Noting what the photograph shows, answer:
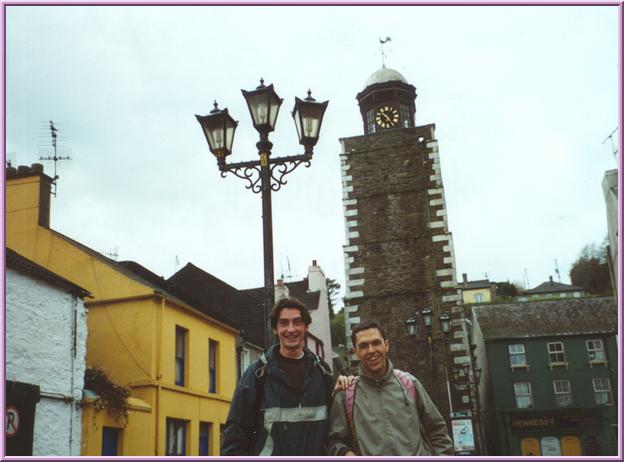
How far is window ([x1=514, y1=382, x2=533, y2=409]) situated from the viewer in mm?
35875

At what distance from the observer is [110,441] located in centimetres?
1498

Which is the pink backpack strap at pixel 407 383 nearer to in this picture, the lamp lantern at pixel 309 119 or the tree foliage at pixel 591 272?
the lamp lantern at pixel 309 119

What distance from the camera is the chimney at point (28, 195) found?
56.5 feet

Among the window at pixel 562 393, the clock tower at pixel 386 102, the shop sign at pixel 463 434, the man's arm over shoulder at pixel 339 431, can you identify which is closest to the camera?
the man's arm over shoulder at pixel 339 431

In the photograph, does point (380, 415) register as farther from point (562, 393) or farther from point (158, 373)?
point (562, 393)

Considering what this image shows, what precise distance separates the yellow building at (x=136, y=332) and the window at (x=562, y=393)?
78.4 feet

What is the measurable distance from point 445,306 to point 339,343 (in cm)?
3962

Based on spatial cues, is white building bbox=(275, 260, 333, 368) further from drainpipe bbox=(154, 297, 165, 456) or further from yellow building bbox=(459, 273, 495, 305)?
yellow building bbox=(459, 273, 495, 305)

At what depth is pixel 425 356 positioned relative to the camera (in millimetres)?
23953

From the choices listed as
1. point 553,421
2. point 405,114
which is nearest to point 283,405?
point 405,114

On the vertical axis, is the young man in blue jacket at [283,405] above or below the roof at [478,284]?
below

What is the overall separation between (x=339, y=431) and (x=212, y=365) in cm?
1730

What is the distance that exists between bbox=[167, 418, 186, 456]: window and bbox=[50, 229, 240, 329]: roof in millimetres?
3531

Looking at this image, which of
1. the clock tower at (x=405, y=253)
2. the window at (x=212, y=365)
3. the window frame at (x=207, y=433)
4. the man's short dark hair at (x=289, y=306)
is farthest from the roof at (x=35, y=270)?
the clock tower at (x=405, y=253)
